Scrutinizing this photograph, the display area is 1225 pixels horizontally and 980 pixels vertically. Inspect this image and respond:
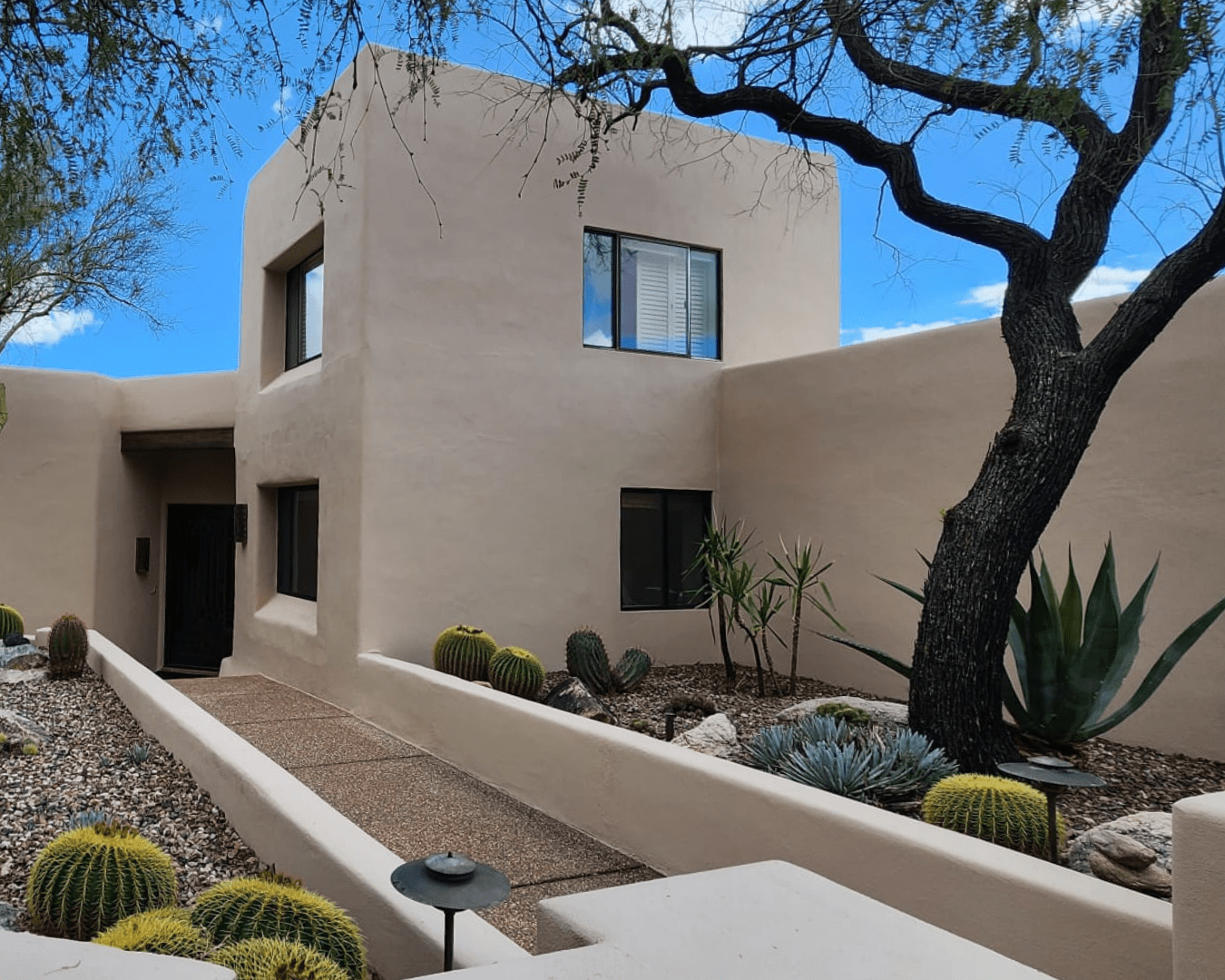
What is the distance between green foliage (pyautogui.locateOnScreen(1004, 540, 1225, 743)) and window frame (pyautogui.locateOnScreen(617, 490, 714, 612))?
4.33m

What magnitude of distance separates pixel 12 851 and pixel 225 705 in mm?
4326

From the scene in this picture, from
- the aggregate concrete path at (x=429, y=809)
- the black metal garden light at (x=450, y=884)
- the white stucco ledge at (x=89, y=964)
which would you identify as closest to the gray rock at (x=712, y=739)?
the aggregate concrete path at (x=429, y=809)

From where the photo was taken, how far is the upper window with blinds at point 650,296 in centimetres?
984

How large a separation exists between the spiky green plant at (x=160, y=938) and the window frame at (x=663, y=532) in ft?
22.6

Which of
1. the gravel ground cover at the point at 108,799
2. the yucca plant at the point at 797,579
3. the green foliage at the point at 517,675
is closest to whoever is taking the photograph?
the gravel ground cover at the point at 108,799

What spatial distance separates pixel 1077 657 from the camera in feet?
17.8

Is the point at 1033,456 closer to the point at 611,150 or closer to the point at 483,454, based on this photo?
the point at 483,454

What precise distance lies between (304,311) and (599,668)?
5733 millimetres

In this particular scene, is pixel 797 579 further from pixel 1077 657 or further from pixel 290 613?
pixel 290 613

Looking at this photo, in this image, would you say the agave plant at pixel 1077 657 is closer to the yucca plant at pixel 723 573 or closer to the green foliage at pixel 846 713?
the green foliage at pixel 846 713

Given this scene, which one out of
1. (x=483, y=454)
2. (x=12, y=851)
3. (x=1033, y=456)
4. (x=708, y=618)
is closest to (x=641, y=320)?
(x=483, y=454)

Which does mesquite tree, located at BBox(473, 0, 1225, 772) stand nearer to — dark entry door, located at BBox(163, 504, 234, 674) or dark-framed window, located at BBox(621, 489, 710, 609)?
dark-framed window, located at BBox(621, 489, 710, 609)

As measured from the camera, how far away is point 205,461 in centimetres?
1480

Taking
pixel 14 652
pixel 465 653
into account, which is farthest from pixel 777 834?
pixel 14 652
